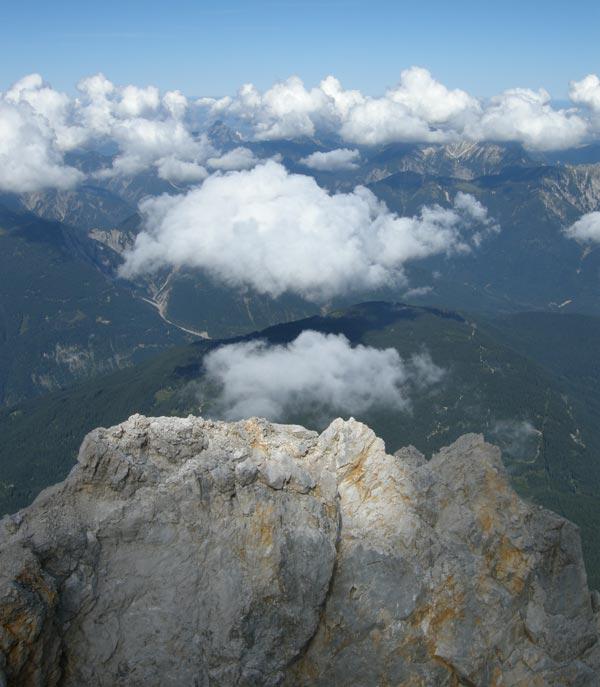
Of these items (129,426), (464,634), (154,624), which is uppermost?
(129,426)

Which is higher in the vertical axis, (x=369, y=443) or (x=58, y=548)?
(x=58, y=548)

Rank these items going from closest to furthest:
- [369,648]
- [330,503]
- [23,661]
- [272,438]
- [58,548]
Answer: [23,661] → [58,548] → [369,648] → [330,503] → [272,438]

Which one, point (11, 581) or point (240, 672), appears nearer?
point (11, 581)

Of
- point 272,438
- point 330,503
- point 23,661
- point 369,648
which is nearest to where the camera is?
point 23,661

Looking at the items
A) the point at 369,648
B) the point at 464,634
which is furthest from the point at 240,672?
the point at 464,634

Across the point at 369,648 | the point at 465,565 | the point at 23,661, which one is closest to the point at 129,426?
the point at 23,661

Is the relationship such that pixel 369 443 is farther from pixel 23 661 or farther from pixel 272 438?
pixel 23 661
